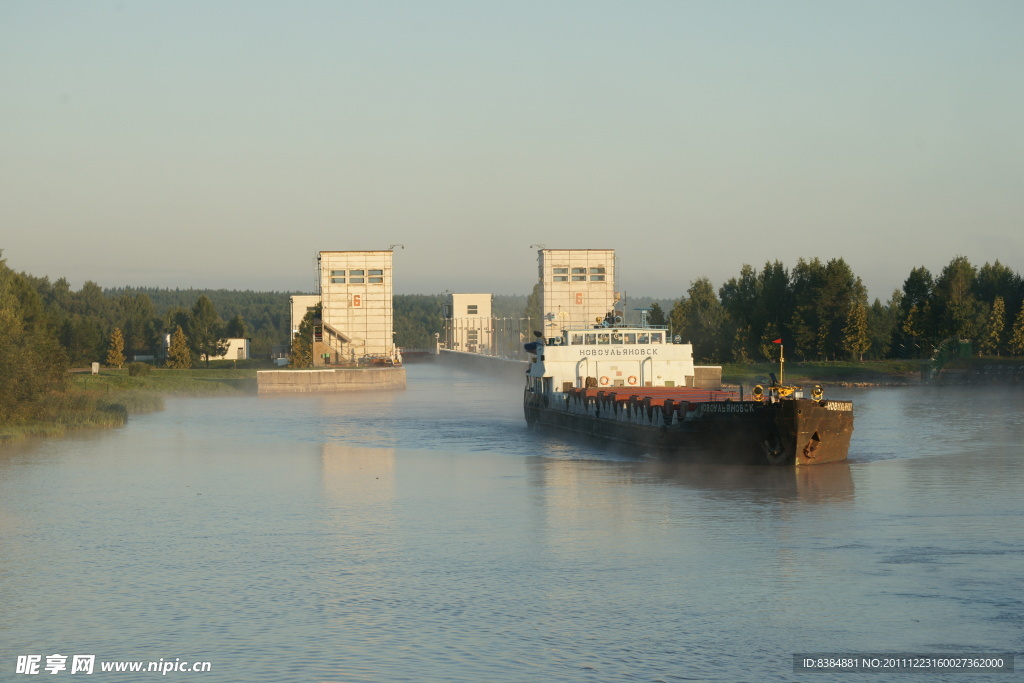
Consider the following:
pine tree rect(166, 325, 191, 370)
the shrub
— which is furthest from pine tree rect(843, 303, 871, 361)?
pine tree rect(166, 325, 191, 370)

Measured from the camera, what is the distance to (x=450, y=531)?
2652 centimetres

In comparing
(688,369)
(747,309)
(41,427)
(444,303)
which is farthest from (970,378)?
(444,303)

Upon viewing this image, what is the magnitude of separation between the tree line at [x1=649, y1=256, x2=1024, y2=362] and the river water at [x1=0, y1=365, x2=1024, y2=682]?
70785 millimetres

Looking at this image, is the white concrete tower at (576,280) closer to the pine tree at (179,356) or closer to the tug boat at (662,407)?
the tug boat at (662,407)

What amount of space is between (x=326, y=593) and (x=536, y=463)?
21.0m

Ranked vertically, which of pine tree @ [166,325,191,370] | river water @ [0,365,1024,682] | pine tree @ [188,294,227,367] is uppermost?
pine tree @ [188,294,227,367]

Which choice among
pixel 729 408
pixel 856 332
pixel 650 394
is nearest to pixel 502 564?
pixel 729 408

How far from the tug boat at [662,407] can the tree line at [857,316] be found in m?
65.2

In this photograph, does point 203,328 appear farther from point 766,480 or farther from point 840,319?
point 766,480

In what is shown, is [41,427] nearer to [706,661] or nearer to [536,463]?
[536,463]

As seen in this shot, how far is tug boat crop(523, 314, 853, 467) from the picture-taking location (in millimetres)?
34781

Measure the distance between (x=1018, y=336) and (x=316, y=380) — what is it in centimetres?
6378

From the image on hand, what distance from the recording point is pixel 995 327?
106812 millimetres

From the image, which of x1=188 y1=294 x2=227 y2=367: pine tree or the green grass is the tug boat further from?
x1=188 y1=294 x2=227 y2=367: pine tree
